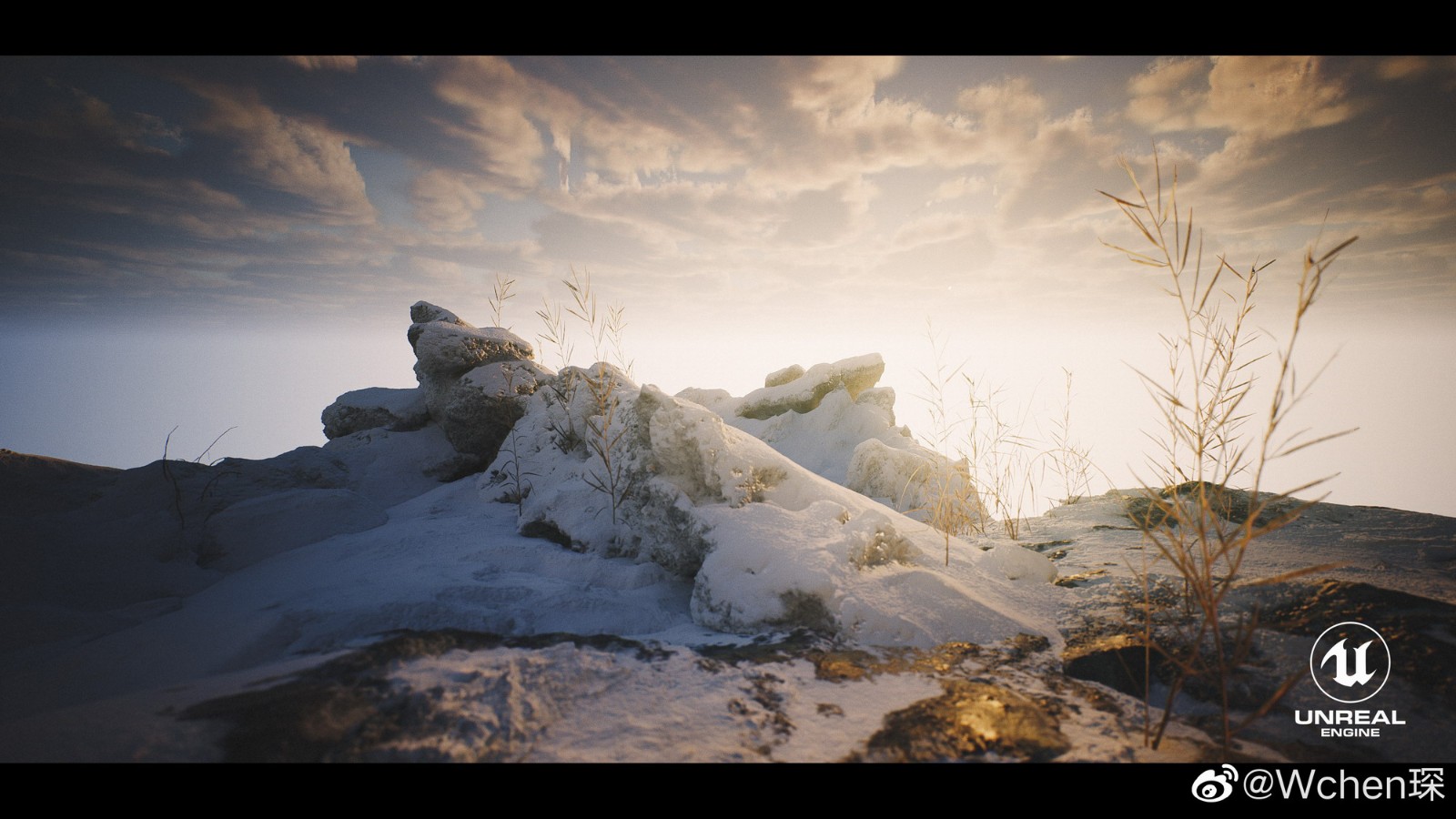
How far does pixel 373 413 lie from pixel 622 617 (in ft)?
17.3

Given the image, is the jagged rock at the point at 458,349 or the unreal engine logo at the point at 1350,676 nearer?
the unreal engine logo at the point at 1350,676

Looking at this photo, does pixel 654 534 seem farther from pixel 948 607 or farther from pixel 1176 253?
pixel 1176 253

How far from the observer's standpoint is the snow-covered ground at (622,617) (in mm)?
1186

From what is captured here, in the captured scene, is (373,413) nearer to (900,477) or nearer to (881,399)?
(900,477)

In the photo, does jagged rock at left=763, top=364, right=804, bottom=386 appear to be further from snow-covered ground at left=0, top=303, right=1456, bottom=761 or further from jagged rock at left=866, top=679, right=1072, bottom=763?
jagged rock at left=866, top=679, right=1072, bottom=763

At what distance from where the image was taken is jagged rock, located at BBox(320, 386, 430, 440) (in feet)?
17.6

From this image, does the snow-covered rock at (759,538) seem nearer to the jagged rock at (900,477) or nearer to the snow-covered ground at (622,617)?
the snow-covered ground at (622,617)

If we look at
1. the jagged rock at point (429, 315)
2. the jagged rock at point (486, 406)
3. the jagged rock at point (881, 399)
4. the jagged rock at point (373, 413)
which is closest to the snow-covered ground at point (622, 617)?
the jagged rock at point (486, 406)

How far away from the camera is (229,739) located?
3.39ft

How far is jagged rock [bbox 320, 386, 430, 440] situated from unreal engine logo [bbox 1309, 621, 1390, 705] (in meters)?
6.65

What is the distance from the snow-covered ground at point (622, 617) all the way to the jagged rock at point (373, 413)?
1.49 metres

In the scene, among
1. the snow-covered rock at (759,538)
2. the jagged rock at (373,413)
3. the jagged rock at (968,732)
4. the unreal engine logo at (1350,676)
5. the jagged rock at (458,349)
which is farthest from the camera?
the jagged rock at (373,413)

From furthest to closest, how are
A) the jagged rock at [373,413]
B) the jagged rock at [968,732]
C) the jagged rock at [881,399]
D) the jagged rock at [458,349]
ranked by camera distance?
the jagged rock at [881,399], the jagged rock at [373,413], the jagged rock at [458,349], the jagged rock at [968,732]
